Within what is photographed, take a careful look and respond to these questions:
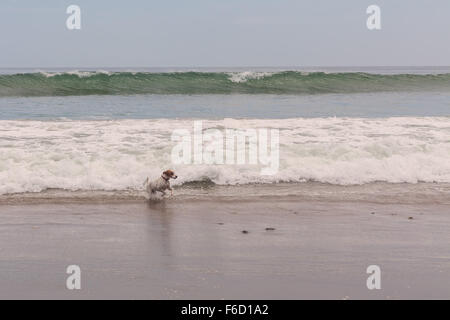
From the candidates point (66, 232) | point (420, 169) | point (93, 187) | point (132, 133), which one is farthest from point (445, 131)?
point (66, 232)

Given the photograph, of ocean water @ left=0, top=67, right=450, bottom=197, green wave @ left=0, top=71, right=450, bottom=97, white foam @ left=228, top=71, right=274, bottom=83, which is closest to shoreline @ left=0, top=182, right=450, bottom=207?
ocean water @ left=0, top=67, right=450, bottom=197

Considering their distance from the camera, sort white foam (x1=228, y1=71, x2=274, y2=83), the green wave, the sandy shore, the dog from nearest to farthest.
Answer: the sandy shore, the dog, the green wave, white foam (x1=228, y1=71, x2=274, y2=83)

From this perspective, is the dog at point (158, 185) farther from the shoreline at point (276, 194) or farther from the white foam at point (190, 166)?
the white foam at point (190, 166)

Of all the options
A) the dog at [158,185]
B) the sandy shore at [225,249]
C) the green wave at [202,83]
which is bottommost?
the sandy shore at [225,249]

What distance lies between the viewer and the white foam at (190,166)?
27.7ft

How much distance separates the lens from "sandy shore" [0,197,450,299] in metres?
4.22

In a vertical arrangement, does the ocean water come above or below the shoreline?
above

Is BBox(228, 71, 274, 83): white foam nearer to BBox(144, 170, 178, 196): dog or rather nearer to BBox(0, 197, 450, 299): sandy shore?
BBox(144, 170, 178, 196): dog

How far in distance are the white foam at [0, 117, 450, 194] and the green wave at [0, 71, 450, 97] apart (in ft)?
49.9

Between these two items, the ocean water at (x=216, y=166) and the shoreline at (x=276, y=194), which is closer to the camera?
the shoreline at (x=276, y=194)

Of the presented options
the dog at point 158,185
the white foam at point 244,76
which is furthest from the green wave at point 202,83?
the dog at point 158,185

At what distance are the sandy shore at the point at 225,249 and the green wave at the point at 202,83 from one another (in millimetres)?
19577

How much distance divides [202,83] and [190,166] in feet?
65.5

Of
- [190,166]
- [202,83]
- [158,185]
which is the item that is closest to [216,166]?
[190,166]
